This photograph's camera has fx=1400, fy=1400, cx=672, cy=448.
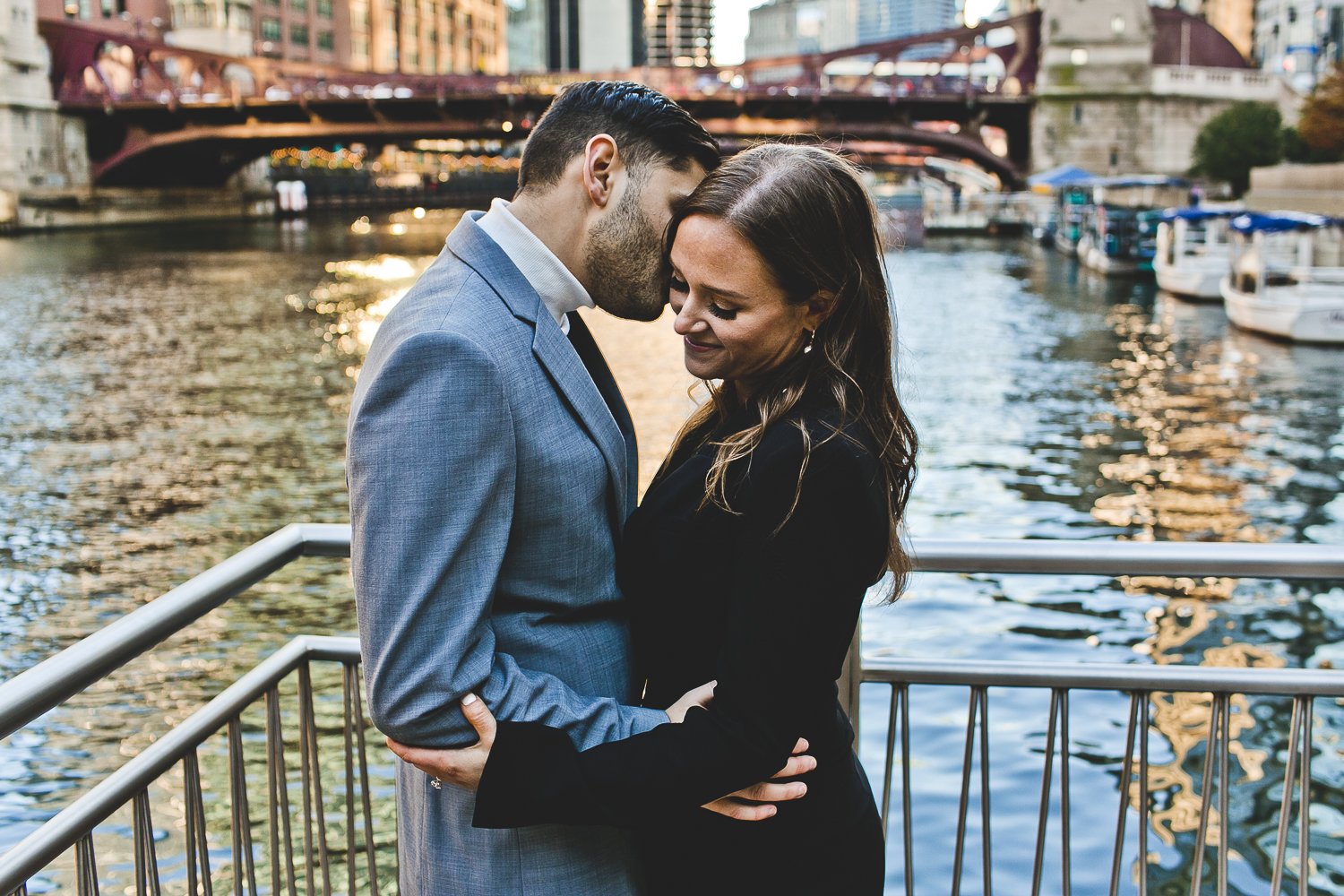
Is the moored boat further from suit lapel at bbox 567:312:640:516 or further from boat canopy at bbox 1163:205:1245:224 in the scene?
suit lapel at bbox 567:312:640:516

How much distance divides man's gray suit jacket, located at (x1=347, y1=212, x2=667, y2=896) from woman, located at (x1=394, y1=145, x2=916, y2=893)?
0.06 meters

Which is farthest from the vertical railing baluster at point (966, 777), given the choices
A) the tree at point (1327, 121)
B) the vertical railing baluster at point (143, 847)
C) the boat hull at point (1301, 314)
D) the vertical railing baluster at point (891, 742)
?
the tree at point (1327, 121)

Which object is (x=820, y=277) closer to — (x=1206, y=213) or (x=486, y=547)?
(x=486, y=547)

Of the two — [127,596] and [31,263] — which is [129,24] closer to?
[31,263]

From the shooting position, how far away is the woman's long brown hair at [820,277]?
5.97 ft

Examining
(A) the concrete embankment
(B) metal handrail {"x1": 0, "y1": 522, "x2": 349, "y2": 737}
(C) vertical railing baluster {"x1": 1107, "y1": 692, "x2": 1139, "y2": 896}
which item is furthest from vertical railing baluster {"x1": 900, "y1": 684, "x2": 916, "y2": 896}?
(A) the concrete embankment

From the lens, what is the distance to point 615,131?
6.43 feet

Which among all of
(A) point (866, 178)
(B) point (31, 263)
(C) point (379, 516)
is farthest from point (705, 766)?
(B) point (31, 263)

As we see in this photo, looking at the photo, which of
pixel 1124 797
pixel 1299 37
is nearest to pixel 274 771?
pixel 1124 797

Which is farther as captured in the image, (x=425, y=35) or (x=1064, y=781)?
(x=425, y=35)

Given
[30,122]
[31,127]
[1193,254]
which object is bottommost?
[1193,254]

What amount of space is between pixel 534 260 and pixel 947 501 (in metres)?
11.1

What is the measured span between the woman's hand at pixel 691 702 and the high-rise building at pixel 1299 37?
2591 inches

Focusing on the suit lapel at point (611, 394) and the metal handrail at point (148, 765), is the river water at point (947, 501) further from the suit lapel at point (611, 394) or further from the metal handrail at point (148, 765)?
the metal handrail at point (148, 765)
